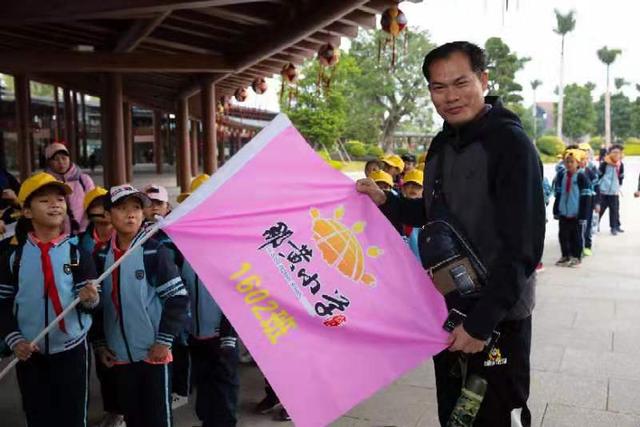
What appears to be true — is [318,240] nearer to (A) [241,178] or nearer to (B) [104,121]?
(A) [241,178]

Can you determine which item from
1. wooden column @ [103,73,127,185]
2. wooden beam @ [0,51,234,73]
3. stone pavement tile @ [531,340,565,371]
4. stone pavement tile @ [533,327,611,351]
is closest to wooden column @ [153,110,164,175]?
wooden column @ [103,73,127,185]

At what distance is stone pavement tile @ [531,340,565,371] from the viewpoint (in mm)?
4184

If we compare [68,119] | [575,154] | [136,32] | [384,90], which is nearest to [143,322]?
[136,32]

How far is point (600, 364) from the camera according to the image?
420cm

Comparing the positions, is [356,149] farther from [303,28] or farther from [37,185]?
[37,185]

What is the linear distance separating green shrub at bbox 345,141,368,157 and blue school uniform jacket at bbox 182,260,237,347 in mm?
42102

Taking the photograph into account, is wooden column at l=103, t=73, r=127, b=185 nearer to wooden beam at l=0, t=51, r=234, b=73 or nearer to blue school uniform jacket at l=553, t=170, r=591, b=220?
wooden beam at l=0, t=51, r=234, b=73

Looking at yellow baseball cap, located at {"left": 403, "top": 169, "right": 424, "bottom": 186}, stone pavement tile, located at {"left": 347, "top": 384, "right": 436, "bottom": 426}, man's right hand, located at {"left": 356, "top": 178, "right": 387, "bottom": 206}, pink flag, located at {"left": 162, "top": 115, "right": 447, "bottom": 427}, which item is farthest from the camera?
yellow baseball cap, located at {"left": 403, "top": 169, "right": 424, "bottom": 186}

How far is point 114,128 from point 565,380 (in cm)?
786

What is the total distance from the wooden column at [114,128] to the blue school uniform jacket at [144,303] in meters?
7.17

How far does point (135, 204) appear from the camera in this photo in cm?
286

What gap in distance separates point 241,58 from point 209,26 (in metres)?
1.12

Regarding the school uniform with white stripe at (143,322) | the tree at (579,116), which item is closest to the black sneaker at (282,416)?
the school uniform with white stripe at (143,322)

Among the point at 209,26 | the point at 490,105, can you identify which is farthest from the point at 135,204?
the point at 209,26
